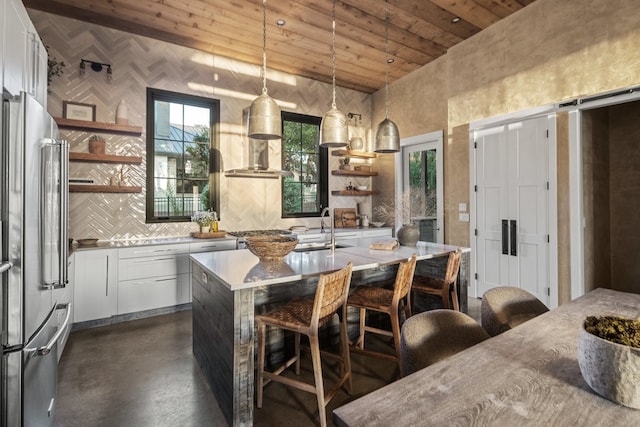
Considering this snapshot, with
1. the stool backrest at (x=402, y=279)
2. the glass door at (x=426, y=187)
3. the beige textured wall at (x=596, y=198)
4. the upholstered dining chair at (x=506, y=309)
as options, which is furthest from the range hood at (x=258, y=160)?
the beige textured wall at (x=596, y=198)

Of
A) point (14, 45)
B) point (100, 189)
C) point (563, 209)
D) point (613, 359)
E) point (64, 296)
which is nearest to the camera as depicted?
point (613, 359)

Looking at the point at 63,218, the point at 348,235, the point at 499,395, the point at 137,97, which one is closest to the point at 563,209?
the point at 348,235

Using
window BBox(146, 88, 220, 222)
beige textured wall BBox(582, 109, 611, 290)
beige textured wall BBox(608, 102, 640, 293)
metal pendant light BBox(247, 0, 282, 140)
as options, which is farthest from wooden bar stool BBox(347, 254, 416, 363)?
beige textured wall BBox(608, 102, 640, 293)

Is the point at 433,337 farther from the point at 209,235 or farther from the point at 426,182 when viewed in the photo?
the point at 426,182

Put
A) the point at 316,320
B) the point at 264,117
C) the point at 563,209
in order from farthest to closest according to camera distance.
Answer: the point at 563,209, the point at 264,117, the point at 316,320

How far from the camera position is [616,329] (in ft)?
2.99

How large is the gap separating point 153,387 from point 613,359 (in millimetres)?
2643

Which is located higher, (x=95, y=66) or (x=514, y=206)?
(x=95, y=66)

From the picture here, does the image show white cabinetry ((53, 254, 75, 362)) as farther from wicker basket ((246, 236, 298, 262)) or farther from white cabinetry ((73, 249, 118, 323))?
wicker basket ((246, 236, 298, 262))

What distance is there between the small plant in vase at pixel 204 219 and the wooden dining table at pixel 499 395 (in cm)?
398

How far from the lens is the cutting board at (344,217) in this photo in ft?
19.6

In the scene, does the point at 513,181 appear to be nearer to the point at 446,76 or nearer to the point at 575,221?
the point at 575,221

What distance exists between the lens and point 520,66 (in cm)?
403

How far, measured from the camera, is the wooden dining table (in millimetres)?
795
